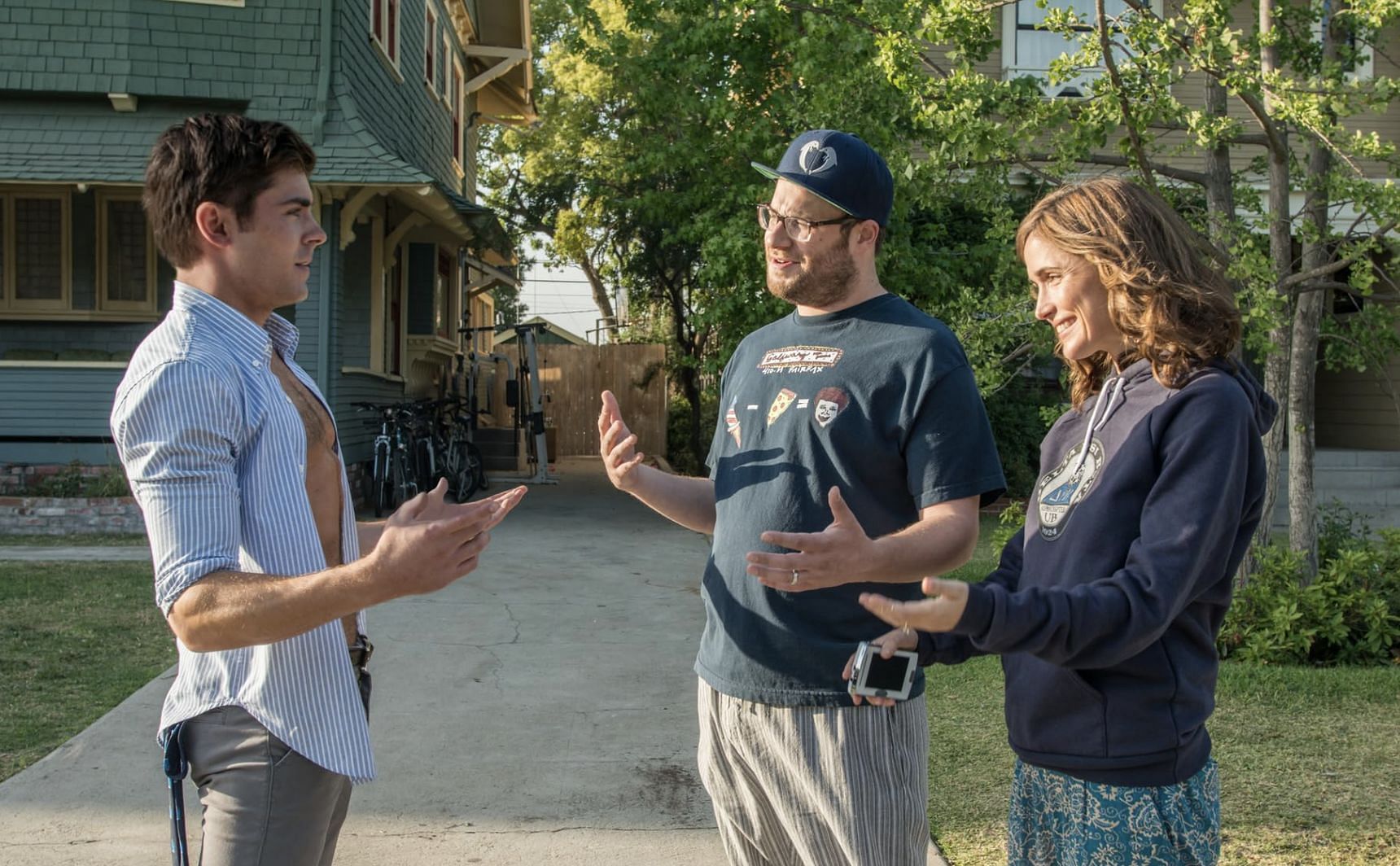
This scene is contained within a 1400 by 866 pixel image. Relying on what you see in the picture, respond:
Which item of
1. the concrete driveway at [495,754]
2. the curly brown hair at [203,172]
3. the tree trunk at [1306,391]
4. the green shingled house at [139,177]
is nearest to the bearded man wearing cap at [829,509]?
the curly brown hair at [203,172]

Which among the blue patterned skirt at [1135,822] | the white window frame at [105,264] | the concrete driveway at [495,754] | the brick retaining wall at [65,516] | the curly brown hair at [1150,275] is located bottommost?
the concrete driveway at [495,754]

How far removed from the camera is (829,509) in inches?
91.7

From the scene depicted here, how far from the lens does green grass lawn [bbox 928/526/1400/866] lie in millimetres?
4062

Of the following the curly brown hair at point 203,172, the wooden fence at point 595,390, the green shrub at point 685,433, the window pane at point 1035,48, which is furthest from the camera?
the wooden fence at point 595,390

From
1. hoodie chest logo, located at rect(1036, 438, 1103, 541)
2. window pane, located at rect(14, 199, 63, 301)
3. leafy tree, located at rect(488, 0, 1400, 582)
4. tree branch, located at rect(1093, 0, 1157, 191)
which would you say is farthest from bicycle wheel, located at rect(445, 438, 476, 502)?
hoodie chest logo, located at rect(1036, 438, 1103, 541)

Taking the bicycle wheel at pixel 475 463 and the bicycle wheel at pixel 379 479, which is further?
the bicycle wheel at pixel 475 463

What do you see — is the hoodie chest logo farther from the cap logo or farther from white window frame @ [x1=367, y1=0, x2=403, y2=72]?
white window frame @ [x1=367, y1=0, x2=403, y2=72]

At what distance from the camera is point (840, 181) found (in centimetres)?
251

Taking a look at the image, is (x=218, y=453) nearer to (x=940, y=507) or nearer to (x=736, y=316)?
(x=940, y=507)

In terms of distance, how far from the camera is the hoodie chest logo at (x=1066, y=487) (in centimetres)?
209

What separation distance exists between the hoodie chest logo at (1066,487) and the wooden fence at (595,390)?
1915cm

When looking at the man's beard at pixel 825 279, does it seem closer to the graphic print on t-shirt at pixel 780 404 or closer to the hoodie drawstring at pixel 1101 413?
the graphic print on t-shirt at pixel 780 404

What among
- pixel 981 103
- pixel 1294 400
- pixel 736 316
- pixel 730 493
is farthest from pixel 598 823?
pixel 736 316

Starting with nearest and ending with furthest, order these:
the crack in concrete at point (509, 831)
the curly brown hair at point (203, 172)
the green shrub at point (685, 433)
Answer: the curly brown hair at point (203, 172) < the crack in concrete at point (509, 831) < the green shrub at point (685, 433)
